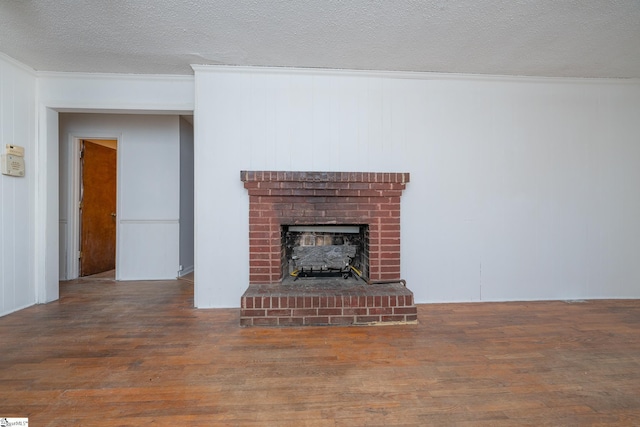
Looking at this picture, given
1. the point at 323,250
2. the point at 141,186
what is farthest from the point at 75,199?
the point at 323,250

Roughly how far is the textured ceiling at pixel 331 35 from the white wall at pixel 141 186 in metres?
1.26

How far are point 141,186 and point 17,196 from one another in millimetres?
1425

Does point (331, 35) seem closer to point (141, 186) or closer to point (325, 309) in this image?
point (325, 309)

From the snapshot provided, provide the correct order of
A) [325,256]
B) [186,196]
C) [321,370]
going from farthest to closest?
[186,196], [325,256], [321,370]

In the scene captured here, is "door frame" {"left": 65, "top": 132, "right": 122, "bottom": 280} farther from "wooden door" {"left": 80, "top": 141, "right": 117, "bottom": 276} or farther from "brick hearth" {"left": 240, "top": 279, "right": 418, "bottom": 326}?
"brick hearth" {"left": 240, "top": 279, "right": 418, "bottom": 326}

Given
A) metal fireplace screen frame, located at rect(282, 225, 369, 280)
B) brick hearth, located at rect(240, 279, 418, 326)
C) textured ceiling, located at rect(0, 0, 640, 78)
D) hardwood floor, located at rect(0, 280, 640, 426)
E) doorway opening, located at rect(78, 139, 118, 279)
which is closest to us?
hardwood floor, located at rect(0, 280, 640, 426)

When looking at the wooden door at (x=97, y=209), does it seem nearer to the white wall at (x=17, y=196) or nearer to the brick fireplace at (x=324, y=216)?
the white wall at (x=17, y=196)

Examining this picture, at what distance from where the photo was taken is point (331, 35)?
2311 millimetres

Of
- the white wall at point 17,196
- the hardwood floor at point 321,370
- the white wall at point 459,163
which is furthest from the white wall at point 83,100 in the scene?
the hardwood floor at point 321,370

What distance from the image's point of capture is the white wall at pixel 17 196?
2658mm

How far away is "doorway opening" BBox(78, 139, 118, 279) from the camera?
4234 millimetres

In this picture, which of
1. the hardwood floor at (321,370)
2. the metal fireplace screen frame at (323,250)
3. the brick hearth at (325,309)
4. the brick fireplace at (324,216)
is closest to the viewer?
the hardwood floor at (321,370)

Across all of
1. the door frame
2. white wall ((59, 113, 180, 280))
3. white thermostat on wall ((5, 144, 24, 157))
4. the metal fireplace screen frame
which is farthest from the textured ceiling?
the metal fireplace screen frame

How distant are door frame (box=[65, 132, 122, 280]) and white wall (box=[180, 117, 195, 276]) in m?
0.84
